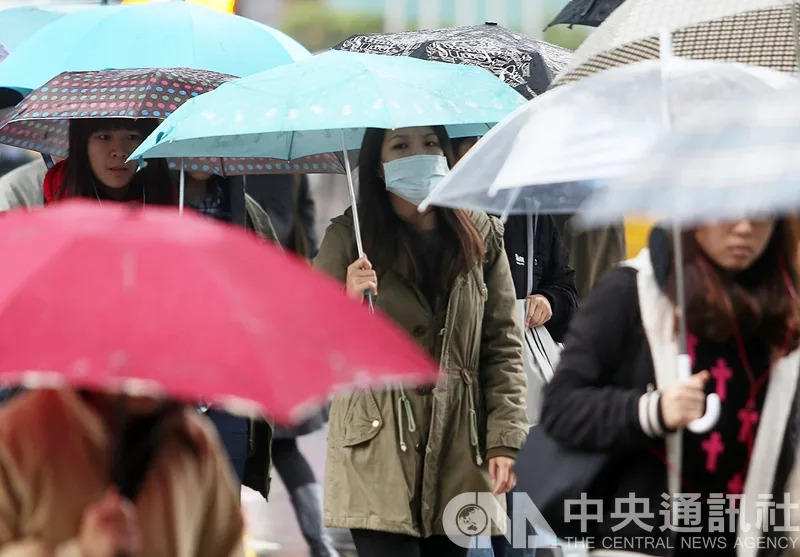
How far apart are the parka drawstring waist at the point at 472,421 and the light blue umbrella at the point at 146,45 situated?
2333 mm

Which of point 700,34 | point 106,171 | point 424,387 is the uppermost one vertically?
point 700,34

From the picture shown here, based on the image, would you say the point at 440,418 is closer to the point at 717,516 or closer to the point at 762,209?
the point at 717,516

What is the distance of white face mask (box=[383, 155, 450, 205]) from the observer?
215 inches

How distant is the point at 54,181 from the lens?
6246mm

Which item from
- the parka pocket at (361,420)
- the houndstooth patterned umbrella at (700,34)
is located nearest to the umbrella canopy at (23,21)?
the parka pocket at (361,420)

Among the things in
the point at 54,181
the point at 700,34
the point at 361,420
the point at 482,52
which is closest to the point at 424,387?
the point at 361,420

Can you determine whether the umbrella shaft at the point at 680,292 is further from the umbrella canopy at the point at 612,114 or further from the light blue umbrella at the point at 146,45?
the light blue umbrella at the point at 146,45

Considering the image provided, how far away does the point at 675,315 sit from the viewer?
13.2 feet

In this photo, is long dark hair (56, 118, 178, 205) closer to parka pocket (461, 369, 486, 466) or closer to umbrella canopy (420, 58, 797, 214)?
parka pocket (461, 369, 486, 466)

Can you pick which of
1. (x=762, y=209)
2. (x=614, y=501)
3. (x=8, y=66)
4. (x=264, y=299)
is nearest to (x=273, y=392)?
(x=264, y=299)

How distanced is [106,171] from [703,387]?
3001mm

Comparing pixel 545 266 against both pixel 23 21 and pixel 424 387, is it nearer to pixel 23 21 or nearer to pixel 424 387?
pixel 424 387

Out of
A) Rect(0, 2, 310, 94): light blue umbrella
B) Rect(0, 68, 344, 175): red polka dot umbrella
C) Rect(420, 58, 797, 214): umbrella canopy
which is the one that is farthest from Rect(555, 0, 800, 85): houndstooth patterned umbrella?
Rect(0, 2, 310, 94): light blue umbrella

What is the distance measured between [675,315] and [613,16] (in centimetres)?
131
